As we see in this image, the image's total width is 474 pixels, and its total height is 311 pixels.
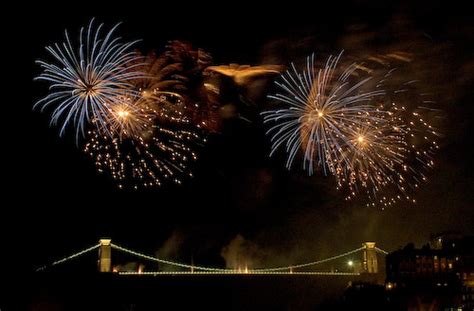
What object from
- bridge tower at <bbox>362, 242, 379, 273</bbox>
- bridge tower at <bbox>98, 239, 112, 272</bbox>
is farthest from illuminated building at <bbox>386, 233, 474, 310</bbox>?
bridge tower at <bbox>98, 239, 112, 272</bbox>

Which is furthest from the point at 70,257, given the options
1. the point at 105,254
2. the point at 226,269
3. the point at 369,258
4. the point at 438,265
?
the point at 438,265

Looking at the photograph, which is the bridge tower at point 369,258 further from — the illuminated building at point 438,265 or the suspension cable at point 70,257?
the suspension cable at point 70,257

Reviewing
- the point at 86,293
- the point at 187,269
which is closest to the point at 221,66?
the point at 86,293

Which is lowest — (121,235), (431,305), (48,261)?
(431,305)

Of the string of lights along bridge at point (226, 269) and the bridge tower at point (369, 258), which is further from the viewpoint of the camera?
the bridge tower at point (369, 258)

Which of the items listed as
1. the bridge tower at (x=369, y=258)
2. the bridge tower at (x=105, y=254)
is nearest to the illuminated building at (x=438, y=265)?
the bridge tower at (x=369, y=258)

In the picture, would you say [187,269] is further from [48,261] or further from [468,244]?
[468,244]

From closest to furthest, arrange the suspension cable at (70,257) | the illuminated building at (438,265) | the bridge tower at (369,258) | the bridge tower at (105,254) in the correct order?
1. the suspension cable at (70,257)
2. the bridge tower at (105,254)
3. the illuminated building at (438,265)
4. the bridge tower at (369,258)

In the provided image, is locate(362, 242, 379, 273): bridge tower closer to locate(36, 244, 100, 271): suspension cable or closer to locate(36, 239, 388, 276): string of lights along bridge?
locate(36, 239, 388, 276): string of lights along bridge
